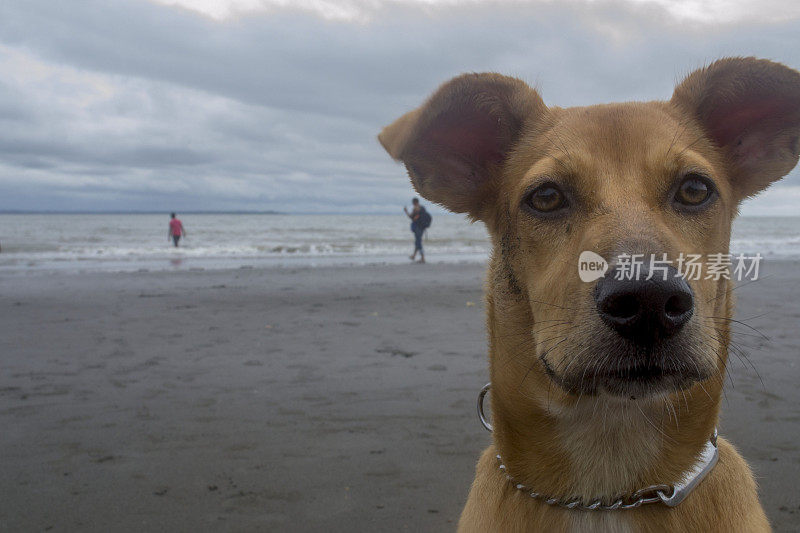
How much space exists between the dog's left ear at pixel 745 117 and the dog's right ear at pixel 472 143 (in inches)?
32.1

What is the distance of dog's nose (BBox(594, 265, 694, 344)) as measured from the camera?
5.98 ft

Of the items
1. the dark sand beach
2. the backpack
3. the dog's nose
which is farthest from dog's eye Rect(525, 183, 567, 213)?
the backpack

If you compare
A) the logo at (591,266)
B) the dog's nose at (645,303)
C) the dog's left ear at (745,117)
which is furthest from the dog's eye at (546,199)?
the dog's left ear at (745,117)

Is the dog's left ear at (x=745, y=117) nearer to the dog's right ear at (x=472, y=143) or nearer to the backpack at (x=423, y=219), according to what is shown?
the dog's right ear at (x=472, y=143)

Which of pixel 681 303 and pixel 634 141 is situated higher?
pixel 634 141

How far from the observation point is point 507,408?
8.79 feet

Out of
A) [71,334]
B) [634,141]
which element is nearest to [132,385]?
[71,334]

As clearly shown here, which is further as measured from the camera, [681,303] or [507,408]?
→ [507,408]

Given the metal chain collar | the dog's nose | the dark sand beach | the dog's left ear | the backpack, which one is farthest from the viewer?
the backpack

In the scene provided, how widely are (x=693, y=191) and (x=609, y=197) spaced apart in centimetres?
43

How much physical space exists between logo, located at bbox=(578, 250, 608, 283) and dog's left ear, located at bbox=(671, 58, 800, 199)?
4.68 feet

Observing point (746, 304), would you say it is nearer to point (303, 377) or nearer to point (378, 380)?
point (378, 380)

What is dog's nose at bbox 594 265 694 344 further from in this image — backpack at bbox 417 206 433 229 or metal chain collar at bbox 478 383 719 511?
backpack at bbox 417 206 433 229

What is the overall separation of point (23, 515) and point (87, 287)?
1266 centimetres
